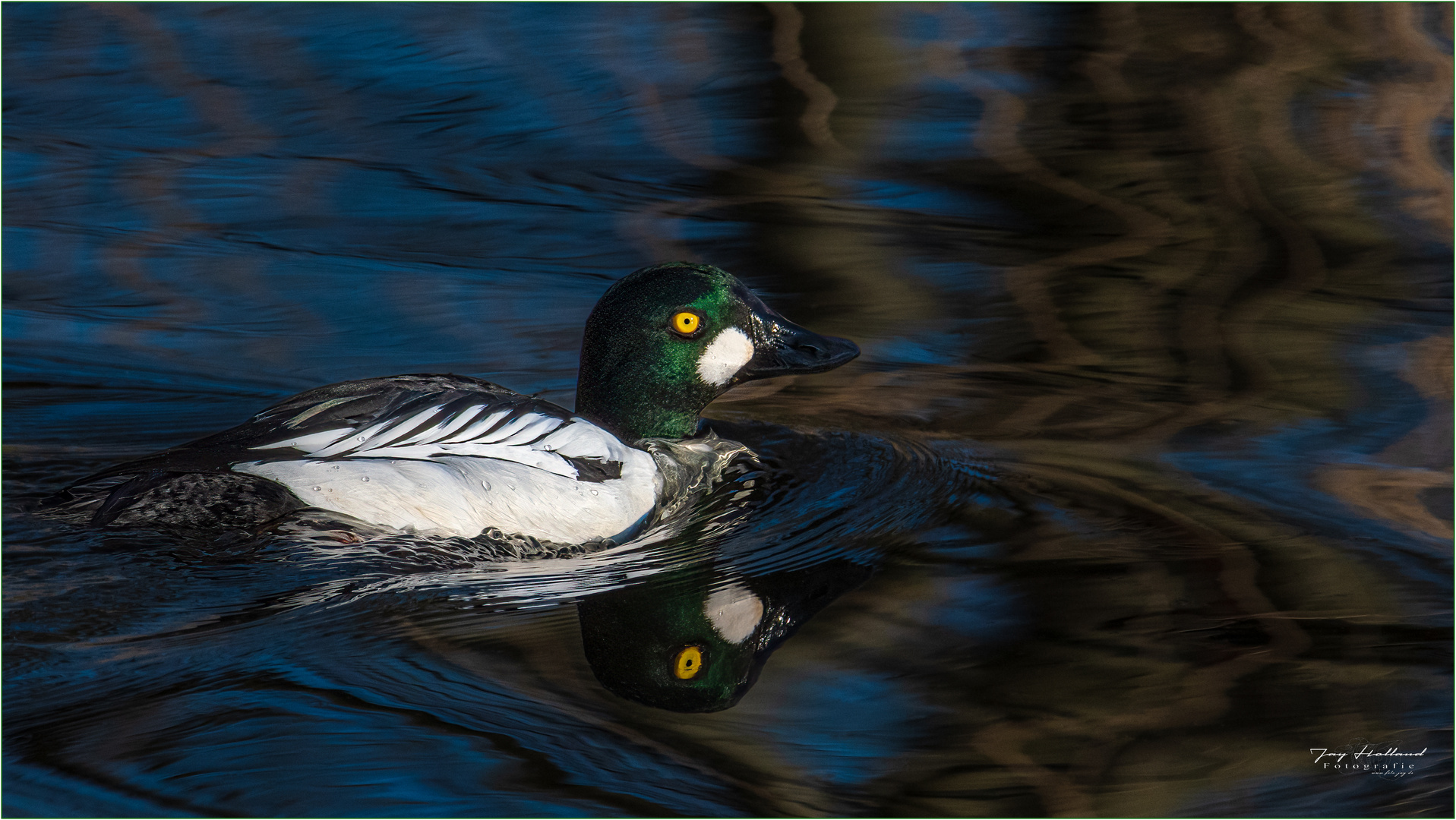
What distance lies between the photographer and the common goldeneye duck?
4.41m

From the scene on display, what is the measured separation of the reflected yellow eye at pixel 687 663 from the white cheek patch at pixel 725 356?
4.25 feet

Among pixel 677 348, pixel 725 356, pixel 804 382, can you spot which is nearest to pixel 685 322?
pixel 677 348

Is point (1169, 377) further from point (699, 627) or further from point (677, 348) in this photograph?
point (699, 627)

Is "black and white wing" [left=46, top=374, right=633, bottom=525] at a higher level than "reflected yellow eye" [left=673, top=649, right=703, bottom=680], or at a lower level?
higher

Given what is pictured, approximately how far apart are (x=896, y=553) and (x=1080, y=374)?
5.63 feet

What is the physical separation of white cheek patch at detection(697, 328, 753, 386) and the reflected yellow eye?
1296 millimetres

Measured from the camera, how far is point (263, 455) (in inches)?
173

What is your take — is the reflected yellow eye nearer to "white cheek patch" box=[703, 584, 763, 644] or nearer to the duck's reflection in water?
the duck's reflection in water

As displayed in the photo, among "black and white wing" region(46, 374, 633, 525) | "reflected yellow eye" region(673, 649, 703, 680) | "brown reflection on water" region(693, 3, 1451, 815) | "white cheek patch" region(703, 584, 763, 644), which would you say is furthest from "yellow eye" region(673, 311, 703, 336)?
"reflected yellow eye" region(673, 649, 703, 680)

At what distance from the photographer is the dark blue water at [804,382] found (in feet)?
12.1

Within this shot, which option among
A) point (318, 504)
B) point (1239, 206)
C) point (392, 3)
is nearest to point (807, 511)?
point (318, 504)

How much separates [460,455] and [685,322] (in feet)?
3.12

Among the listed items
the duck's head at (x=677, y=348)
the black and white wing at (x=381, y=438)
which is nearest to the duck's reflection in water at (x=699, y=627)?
the black and white wing at (x=381, y=438)

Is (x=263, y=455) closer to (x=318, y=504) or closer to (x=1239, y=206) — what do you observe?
(x=318, y=504)
